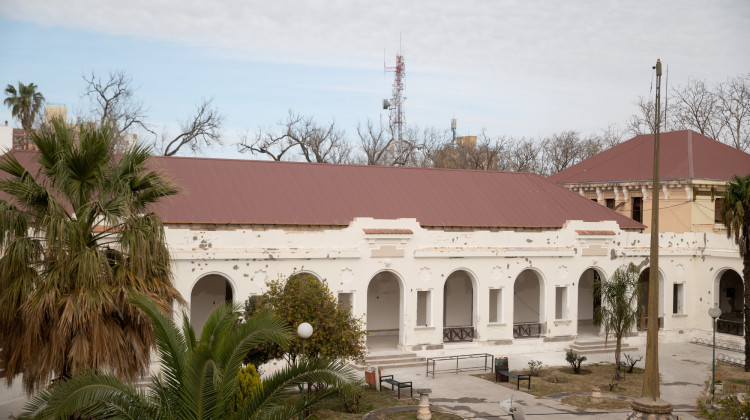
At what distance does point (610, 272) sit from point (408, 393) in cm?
1286

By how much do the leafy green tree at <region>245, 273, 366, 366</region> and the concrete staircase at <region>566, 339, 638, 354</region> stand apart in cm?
1255

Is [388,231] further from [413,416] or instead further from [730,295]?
[730,295]

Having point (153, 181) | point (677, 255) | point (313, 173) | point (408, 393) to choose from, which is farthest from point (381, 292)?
point (153, 181)

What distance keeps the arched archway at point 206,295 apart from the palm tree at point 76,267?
14.7 metres

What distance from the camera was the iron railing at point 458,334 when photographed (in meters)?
29.7

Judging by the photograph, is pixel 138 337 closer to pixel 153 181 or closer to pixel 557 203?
pixel 153 181

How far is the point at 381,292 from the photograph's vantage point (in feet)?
104

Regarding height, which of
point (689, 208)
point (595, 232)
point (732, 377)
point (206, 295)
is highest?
point (689, 208)

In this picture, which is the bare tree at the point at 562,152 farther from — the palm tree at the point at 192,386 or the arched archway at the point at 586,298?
the palm tree at the point at 192,386

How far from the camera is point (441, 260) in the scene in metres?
29.1

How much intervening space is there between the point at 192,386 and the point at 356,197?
1972 centimetres

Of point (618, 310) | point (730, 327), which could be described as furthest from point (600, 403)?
point (730, 327)

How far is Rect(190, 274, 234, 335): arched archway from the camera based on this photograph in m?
28.4

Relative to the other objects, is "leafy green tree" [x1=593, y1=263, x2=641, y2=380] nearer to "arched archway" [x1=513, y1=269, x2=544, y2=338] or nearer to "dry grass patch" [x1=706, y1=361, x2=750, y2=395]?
"dry grass patch" [x1=706, y1=361, x2=750, y2=395]
